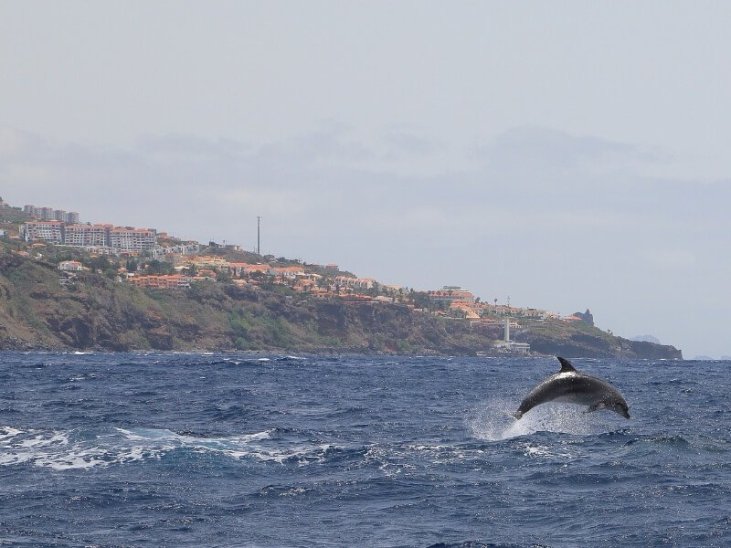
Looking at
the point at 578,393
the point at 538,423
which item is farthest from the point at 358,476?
the point at 538,423

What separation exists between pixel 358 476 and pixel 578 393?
6.43 metres

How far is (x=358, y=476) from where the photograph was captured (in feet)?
106

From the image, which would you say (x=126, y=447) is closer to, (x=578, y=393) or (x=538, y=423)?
(x=578, y=393)

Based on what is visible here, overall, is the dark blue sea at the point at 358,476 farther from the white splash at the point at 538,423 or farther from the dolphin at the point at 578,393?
the dolphin at the point at 578,393

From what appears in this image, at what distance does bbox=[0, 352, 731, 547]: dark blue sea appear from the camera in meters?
25.5

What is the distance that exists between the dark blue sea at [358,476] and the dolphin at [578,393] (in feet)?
5.81

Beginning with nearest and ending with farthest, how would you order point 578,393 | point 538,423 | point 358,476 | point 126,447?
point 358,476, point 578,393, point 126,447, point 538,423

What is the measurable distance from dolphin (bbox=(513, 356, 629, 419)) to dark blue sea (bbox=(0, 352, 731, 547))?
69.8 inches

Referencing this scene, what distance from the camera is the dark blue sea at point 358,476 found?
25500 millimetres

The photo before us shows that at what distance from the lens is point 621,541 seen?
24.5m

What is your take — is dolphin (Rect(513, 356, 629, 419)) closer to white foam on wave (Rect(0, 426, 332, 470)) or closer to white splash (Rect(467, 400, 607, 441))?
white foam on wave (Rect(0, 426, 332, 470))

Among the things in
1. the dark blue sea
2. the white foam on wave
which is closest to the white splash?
the dark blue sea

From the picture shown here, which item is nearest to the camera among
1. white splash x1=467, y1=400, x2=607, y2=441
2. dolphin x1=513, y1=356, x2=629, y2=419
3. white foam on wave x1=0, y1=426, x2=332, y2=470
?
dolphin x1=513, y1=356, x2=629, y2=419

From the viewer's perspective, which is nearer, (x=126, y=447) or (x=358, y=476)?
(x=358, y=476)
